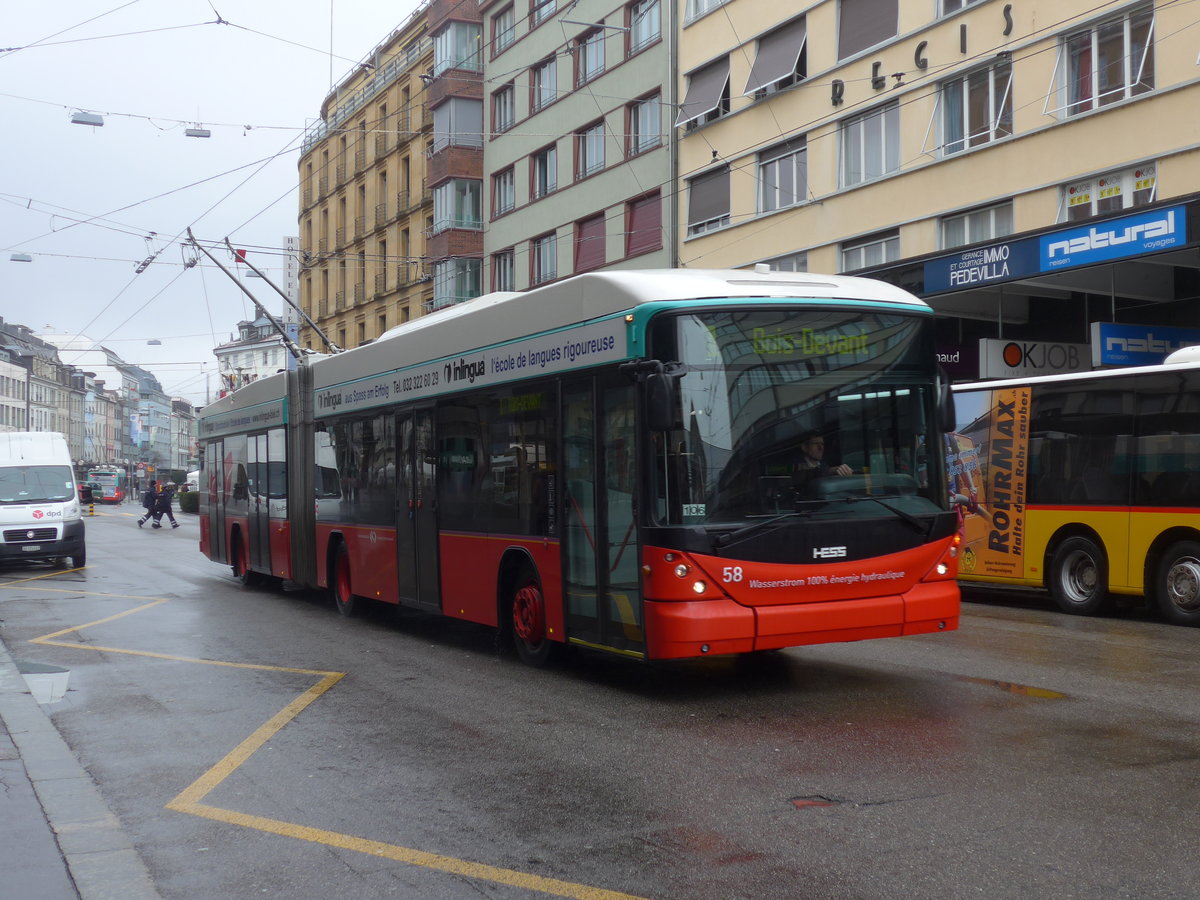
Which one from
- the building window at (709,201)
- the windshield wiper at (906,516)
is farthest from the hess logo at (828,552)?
the building window at (709,201)

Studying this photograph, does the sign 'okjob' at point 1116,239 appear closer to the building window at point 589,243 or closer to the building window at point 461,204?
the building window at point 589,243

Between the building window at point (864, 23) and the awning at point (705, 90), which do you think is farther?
the awning at point (705, 90)

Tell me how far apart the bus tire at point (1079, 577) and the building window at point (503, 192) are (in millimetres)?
28732

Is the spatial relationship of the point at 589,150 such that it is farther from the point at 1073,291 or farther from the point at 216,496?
the point at 216,496

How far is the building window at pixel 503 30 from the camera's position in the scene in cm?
4091

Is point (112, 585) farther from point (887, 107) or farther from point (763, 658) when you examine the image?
point (887, 107)

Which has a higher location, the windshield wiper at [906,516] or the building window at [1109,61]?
the building window at [1109,61]

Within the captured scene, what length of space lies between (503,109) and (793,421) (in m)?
35.8

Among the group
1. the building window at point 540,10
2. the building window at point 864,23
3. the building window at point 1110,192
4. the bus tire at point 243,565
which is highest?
the building window at point 540,10

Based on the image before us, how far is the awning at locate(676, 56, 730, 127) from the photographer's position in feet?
99.1

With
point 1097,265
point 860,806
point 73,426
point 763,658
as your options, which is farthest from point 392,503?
point 73,426

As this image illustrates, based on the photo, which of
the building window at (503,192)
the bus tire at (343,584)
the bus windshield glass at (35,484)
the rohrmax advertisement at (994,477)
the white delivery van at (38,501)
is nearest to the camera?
the bus tire at (343,584)

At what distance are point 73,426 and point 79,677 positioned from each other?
135034 mm

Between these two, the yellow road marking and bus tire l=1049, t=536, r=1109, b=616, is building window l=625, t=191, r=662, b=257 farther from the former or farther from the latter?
the yellow road marking
